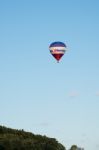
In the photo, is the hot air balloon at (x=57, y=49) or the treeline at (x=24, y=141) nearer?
the hot air balloon at (x=57, y=49)

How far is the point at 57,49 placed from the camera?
308ft

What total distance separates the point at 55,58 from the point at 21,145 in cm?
5316

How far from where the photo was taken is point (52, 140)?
6339 inches

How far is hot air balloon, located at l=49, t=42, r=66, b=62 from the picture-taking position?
93.7m

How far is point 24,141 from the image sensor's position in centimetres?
14662

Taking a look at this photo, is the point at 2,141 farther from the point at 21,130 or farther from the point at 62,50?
the point at 62,50

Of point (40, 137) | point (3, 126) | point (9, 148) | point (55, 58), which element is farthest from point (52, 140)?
point (55, 58)

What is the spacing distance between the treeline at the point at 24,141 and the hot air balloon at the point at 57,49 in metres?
47.0

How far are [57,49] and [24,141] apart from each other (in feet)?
187

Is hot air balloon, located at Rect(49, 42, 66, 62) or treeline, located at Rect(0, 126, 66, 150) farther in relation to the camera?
treeline, located at Rect(0, 126, 66, 150)

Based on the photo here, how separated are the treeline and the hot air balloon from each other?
154 ft

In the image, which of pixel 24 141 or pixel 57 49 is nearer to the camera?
pixel 57 49

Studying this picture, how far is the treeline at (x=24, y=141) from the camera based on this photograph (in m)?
139

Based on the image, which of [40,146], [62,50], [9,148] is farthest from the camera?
[40,146]
